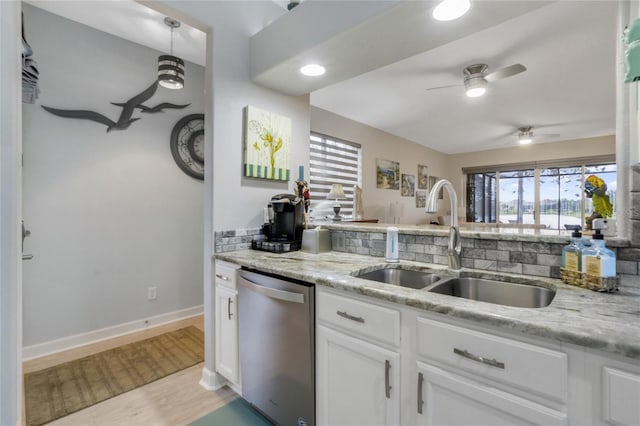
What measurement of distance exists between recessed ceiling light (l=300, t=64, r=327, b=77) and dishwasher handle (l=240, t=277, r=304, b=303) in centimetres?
141

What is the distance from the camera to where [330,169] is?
3.96m

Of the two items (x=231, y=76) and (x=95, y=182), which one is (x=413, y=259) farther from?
(x=95, y=182)

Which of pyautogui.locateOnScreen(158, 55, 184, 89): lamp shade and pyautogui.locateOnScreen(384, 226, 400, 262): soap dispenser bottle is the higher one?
pyautogui.locateOnScreen(158, 55, 184, 89): lamp shade

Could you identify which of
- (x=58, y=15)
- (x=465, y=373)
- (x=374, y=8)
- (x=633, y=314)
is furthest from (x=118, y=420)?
(x=58, y=15)

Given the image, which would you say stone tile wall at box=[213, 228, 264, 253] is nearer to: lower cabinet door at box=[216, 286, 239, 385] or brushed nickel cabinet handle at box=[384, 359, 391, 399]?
lower cabinet door at box=[216, 286, 239, 385]

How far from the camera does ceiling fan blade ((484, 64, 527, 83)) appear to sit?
2.53m

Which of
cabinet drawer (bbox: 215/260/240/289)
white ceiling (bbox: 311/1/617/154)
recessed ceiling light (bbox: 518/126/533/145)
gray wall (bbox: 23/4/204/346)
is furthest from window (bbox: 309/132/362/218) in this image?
recessed ceiling light (bbox: 518/126/533/145)

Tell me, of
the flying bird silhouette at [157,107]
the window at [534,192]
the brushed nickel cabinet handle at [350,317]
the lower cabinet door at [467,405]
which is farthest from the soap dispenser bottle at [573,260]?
the window at [534,192]

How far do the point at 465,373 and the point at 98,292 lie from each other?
2862 millimetres

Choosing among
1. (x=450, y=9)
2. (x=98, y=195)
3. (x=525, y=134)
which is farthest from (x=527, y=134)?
(x=98, y=195)

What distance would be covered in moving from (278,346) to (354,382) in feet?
1.45

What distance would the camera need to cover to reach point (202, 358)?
2264 mm

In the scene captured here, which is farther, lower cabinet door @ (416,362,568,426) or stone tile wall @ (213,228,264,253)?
stone tile wall @ (213,228,264,253)

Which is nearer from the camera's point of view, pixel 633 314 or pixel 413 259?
pixel 633 314
